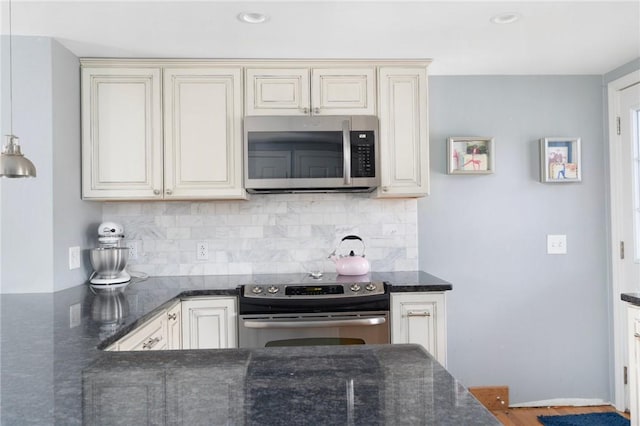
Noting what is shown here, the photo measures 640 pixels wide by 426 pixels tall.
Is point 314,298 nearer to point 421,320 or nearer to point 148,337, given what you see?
point 421,320

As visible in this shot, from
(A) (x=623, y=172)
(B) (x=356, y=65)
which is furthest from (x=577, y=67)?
(B) (x=356, y=65)

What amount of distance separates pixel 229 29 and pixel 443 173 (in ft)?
5.31

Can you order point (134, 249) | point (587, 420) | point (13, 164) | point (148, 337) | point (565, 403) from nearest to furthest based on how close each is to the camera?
1. point (13, 164)
2. point (148, 337)
3. point (587, 420)
4. point (134, 249)
5. point (565, 403)

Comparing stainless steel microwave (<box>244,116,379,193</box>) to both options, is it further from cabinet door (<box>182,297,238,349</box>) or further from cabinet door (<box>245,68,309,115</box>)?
cabinet door (<box>182,297,238,349</box>)

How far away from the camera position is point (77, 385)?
3.07 ft

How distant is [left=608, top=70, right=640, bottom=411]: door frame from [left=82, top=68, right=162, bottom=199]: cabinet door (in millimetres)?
2897

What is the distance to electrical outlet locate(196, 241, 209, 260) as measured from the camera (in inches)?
115

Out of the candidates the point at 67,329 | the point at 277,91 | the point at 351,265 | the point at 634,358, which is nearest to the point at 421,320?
the point at 351,265

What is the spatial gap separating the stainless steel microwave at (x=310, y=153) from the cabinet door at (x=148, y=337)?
935 millimetres

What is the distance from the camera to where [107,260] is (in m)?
2.50

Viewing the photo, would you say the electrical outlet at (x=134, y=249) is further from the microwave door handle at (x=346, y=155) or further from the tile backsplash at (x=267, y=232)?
the microwave door handle at (x=346, y=155)

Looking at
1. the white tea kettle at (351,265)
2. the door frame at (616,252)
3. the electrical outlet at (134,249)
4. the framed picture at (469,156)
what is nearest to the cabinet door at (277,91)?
the white tea kettle at (351,265)

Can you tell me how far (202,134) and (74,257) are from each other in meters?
0.98

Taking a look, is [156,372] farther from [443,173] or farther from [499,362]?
[499,362]
